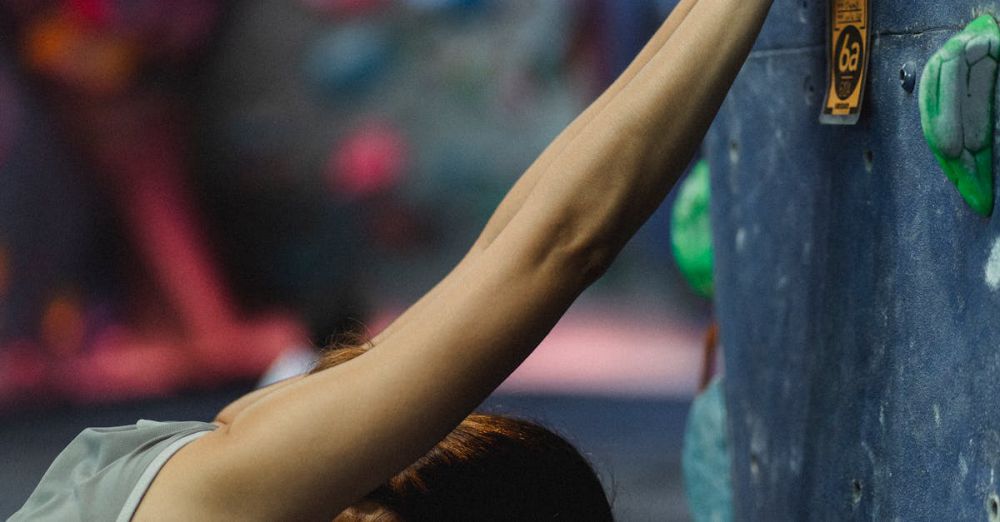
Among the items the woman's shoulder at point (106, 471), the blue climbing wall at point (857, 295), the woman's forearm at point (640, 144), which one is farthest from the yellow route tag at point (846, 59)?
the woman's shoulder at point (106, 471)

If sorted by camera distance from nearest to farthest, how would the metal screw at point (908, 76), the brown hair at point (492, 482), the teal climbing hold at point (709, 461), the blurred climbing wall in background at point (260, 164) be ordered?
the metal screw at point (908, 76) → the brown hair at point (492, 482) → the teal climbing hold at point (709, 461) → the blurred climbing wall in background at point (260, 164)

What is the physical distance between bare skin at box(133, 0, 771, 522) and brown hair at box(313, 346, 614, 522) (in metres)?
0.16

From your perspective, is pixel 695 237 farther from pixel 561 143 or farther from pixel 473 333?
pixel 473 333

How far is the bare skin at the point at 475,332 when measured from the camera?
2.92ft

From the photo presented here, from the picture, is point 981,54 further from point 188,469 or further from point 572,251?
point 188,469

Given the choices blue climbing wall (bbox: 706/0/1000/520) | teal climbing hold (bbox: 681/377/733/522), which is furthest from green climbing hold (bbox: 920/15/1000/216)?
teal climbing hold (bbox: 681/377/733/522)

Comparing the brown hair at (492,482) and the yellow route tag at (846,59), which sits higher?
the yellow route tag at (846,59)

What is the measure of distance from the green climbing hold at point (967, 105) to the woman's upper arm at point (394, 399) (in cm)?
25

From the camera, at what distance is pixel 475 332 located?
89 cm

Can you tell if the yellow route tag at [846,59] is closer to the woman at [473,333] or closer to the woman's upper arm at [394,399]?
the woman at [473,333]

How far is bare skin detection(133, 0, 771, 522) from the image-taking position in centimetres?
89

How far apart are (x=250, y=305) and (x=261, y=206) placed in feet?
1.30

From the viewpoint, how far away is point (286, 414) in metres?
0.91

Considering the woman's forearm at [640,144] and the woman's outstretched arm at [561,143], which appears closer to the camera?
the woman's forearm at [640,144]
